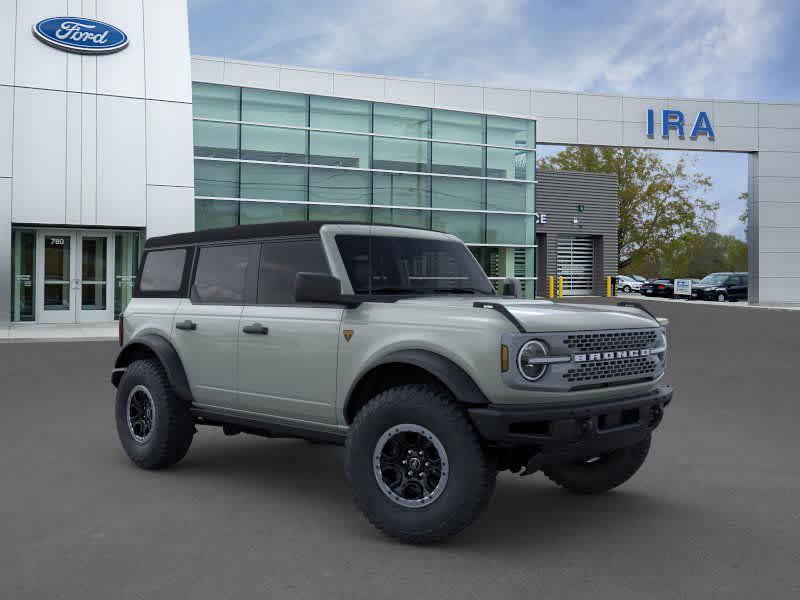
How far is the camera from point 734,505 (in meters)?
5.74

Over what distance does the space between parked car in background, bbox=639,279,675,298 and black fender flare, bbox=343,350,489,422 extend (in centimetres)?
5057

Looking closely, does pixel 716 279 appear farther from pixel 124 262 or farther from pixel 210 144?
pixel 124 262

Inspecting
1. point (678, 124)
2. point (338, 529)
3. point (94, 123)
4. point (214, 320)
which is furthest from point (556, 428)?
A: point (678, 124)

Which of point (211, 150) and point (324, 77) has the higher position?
point (324, 77)

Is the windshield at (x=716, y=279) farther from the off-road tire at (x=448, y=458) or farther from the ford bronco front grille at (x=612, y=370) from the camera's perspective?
the off-road tire at (x=448, y=458)

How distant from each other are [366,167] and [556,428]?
87.2 ft

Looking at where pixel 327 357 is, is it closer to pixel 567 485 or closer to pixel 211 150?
pixel 567 485

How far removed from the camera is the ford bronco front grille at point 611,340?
192 inches

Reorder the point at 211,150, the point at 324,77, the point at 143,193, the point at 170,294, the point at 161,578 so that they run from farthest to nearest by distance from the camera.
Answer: the point at 324,77, the point at 211,150, the point at 143,193, the point at 170,294, the point at 161,578

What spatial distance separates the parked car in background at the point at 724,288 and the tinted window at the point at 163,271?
44.6 meters

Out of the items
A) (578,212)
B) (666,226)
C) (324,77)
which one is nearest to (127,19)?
(324,77)

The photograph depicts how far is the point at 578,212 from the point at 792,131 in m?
12.7

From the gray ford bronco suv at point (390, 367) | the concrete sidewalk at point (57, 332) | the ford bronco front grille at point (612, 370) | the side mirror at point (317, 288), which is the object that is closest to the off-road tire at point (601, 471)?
the gray ford bronco suv at point (390, 367)

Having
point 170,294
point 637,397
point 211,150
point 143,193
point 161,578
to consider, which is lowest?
point 161,578
